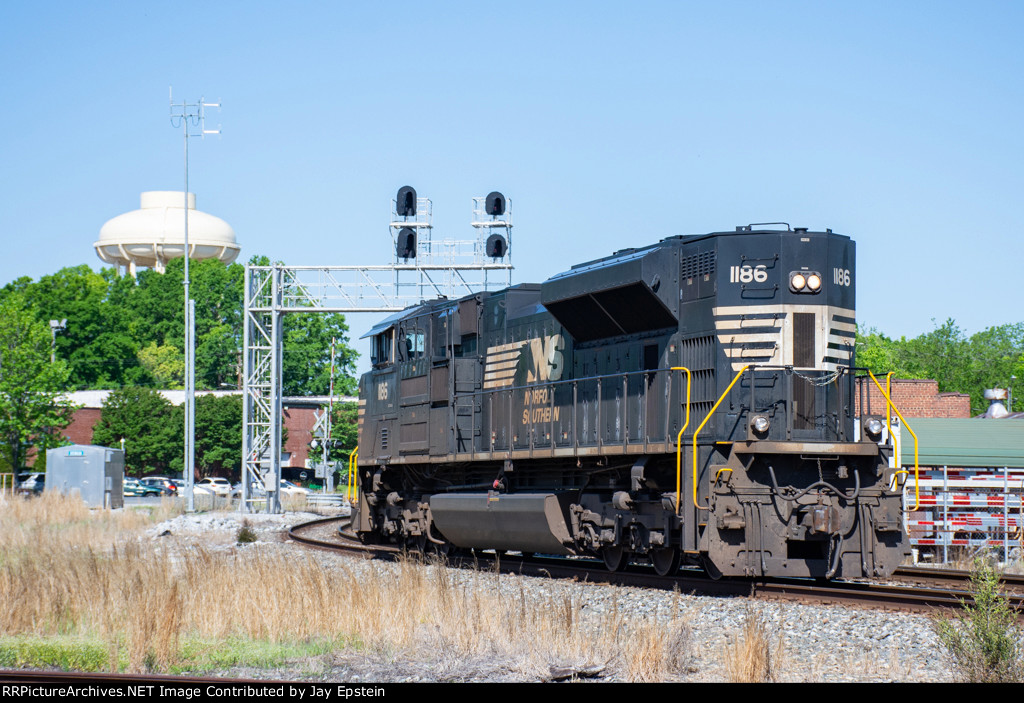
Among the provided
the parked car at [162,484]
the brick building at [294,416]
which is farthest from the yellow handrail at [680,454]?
the brick building at [294,416]

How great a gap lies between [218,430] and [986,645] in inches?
2510

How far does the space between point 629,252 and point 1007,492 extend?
9624 mm

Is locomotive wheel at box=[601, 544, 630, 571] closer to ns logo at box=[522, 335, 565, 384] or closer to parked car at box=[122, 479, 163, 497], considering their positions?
ns logo at box=[522, 335, 565, 384]

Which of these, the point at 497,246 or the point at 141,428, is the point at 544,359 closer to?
the point at 497,246

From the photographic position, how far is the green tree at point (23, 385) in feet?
153

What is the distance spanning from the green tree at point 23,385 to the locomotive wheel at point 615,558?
121 ft

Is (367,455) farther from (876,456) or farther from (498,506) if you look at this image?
(876,456)

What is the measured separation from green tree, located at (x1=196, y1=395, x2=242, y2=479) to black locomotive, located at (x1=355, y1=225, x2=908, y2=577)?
172 feet

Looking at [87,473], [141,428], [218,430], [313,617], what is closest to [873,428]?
[313,617]

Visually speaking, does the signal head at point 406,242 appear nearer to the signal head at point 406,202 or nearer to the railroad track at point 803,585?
the signal head at point 406,202

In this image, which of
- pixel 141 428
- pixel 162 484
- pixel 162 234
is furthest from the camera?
pixel 162 234

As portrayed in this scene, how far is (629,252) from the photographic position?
1583 centimetres

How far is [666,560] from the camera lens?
15.3m

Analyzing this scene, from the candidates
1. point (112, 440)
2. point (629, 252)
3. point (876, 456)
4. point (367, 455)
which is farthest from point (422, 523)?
point (112, 440)
